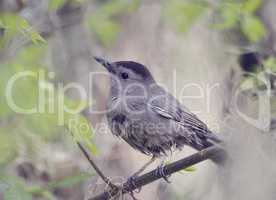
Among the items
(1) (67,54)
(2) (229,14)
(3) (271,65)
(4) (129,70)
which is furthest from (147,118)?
(1) (67,54)

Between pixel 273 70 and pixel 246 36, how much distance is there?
5.51 ft

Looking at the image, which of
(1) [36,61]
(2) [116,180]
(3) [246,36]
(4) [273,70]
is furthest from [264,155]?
(1) [36,61]

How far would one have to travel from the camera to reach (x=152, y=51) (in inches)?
251

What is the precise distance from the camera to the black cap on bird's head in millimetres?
5152

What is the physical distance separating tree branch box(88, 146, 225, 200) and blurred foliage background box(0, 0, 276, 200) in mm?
237

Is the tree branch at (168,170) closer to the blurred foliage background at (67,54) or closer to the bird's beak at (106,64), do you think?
the blurred foliage background at (67,54)

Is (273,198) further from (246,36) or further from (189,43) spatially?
(189,43)

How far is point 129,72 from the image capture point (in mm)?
5262

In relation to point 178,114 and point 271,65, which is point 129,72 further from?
point 271,65

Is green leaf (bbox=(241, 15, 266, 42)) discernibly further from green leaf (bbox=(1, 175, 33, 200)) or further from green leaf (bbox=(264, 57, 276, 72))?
green leaf (bbox=(1, 175, 33, 200))

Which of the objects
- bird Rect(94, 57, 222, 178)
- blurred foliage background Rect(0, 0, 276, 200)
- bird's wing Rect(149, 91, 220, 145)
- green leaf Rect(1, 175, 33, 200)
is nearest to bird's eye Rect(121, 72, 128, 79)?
bird Rect(94, 57, 222, 178)

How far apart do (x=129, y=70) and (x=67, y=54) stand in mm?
2296

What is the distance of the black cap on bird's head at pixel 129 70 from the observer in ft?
16.9

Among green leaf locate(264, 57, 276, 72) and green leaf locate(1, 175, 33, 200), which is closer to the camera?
green leaf locate(1, 175, 33, 200)
